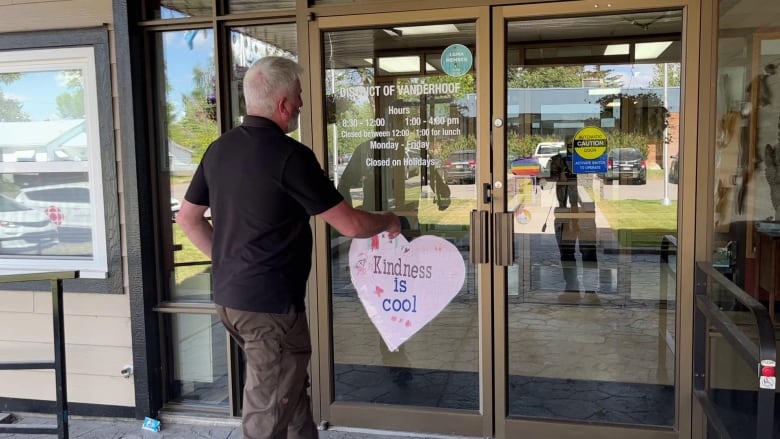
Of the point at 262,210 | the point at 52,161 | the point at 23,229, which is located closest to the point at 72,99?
the point at 52,161

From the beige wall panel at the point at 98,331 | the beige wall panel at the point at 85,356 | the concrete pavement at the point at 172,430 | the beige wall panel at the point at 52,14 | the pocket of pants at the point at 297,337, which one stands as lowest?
the concrete pavement at the point at 172,430

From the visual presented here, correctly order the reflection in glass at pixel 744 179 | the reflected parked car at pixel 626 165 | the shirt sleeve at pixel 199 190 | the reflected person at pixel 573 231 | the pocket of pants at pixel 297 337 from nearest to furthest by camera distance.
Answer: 1. the pocket of pants at pixel 297 337
2. the shirt sleeve at pixel 199 190
3. the reflection in glass at pixel 744 179
4. the reflected parked car at pixel 626 165
5. the reflected person at pixel 573 231

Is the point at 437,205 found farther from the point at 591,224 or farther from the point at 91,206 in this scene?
the point at 591,224

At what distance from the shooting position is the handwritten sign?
120 inches

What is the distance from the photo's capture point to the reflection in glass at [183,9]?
3.17m

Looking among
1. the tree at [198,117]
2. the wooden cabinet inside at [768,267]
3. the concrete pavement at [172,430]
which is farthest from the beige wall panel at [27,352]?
the wooden cabinet inside at [768,267]

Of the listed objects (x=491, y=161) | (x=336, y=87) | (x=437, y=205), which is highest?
(x=336, y=87)

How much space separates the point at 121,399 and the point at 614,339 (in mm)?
3354

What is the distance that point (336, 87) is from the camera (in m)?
3.06

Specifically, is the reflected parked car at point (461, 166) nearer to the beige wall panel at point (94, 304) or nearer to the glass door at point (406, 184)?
the glass door at point (406, 184)

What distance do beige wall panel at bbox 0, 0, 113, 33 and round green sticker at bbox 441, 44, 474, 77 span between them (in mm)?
1695

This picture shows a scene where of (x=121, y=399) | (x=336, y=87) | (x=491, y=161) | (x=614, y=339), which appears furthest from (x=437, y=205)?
(x=614, y=339)

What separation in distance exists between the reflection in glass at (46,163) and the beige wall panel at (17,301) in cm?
24

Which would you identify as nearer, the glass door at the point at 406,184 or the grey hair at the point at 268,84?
the grey hair at the point at 268,84
